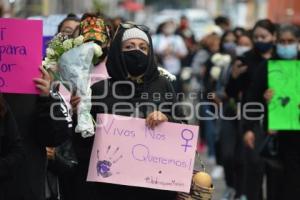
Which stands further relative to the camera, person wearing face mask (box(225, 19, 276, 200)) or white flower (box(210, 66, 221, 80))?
white flower (box(210, 66, 221, 80))

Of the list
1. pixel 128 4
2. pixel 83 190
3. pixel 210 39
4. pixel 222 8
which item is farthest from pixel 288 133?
pixel 222 8

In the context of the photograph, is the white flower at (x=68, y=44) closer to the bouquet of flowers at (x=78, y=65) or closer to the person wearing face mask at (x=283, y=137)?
the bouquet of flowers at (x=78, y=65)

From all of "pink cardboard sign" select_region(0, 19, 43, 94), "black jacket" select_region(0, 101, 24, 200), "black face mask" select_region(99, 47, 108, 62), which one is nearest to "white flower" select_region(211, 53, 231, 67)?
"black face mask" select_region(99, 47, 108, 62)

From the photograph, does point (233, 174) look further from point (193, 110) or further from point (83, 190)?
point (83, 190)

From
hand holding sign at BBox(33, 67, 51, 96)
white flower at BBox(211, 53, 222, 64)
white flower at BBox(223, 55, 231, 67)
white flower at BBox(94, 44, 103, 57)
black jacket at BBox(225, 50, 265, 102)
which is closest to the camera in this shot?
hand holding sign at BBox(33, 67, 51, 96)

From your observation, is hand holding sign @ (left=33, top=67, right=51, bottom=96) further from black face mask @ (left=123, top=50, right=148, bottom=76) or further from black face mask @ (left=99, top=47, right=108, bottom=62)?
black face mask @ (left=99, top=47, right=108, bottom=62)

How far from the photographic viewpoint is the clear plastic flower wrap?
6379 mm

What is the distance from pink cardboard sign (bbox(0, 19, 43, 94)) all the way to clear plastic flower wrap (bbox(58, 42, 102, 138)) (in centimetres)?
76

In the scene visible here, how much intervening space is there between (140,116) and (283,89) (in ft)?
8.19


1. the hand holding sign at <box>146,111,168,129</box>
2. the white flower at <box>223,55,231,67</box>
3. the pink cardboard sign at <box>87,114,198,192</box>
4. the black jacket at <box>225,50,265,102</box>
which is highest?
the white flower at <box>223,55,231,67</box>

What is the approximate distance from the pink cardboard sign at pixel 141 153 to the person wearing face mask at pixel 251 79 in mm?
3108

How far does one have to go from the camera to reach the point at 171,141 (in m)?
6.34

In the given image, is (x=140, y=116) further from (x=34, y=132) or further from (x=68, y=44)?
(x=34, y=132)

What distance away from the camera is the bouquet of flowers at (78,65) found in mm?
6312
